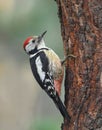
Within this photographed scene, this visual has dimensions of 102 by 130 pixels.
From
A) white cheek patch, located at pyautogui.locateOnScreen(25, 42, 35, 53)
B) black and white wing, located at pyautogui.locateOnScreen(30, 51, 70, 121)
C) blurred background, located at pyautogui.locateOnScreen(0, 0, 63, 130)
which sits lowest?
blurred background, located at pyautogui.locateOnScreen(0, 0, 63, 130)

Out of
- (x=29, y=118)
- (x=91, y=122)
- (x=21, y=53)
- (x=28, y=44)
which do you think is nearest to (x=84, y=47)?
(x=91, y=122)

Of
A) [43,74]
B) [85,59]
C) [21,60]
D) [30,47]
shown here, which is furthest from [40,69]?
[21,60]

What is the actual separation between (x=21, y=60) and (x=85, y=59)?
13292 mm

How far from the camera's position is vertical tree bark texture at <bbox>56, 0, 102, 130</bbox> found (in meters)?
Result: 6.32

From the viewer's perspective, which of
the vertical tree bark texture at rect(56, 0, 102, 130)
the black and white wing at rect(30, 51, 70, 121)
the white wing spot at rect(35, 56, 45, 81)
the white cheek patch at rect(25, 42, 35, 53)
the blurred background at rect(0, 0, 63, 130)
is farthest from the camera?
the blurred background at rect(0, 0, 63, 130)

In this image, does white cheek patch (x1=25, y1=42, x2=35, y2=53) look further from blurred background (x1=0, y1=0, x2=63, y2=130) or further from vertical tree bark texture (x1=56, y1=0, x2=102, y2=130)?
blurred background (x1=0, y1=0, x2=63, y2=130)

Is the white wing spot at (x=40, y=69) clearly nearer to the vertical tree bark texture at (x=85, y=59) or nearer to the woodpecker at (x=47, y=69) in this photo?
the woodpecker at (x=47, y=69)

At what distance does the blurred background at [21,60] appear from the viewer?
16.3 meters

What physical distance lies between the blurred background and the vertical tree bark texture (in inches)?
319

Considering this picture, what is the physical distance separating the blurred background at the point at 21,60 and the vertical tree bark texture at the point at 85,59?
8.10 meters

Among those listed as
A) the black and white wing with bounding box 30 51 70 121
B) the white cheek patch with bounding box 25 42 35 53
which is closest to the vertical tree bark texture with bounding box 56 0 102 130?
the black and white wing with bounding box 30 51 70 121

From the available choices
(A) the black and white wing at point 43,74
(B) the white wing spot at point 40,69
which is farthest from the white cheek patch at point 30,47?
(B) the white wing spot at point 40,69

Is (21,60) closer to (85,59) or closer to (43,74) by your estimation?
(43,74)

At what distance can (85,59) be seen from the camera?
21.0 feet
